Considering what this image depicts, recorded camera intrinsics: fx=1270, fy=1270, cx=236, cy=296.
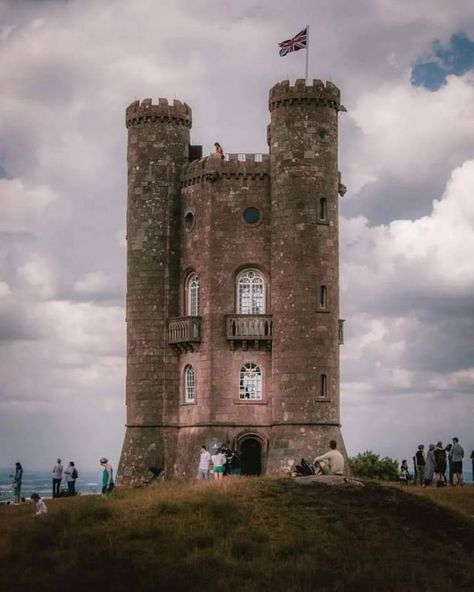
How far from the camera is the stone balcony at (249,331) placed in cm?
6078

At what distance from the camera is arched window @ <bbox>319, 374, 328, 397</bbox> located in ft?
195

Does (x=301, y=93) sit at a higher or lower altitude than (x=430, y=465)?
higher

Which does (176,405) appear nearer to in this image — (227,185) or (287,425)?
(287,425)

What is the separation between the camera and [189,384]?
63.0 metres

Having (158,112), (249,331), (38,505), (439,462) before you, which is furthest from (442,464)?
(158,112)

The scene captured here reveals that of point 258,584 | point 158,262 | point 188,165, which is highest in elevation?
point 188,165

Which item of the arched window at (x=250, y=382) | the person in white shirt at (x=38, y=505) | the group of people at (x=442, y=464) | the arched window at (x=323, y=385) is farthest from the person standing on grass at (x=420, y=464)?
the person in white shirt at (x=38, y=505)

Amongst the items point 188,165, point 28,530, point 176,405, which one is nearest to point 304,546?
point 28,530

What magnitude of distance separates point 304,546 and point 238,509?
3.78 metres

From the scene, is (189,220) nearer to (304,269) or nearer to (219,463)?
(304,269)

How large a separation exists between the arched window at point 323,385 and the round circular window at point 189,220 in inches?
405

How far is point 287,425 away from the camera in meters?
59.2

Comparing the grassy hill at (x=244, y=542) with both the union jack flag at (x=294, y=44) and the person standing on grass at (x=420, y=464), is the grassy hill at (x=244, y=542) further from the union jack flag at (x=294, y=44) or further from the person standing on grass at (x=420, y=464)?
the union jack flag at (x=294, y=44)

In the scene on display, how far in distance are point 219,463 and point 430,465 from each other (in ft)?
29.3
